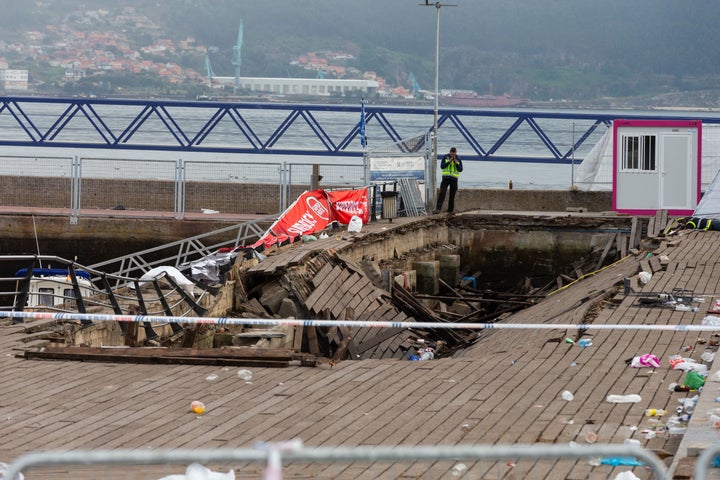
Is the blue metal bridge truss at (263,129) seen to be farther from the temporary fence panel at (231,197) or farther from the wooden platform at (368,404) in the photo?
the wooden platform at (368,404)

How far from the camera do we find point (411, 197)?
96.1 ft

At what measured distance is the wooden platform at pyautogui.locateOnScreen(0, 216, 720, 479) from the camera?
8.66m

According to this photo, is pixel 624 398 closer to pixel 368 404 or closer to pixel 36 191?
pixel 368 404

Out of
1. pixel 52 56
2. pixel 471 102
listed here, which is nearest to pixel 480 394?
pixel 471 102

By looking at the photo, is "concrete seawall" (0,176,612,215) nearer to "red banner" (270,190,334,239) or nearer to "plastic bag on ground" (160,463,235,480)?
"red banner" (270,190,334,239)

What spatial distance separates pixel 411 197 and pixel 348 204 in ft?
11.6

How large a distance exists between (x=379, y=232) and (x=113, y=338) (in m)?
10.6

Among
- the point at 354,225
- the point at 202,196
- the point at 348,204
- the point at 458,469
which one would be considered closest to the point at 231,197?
the point at 202,196

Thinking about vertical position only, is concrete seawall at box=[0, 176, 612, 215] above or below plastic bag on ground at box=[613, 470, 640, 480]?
above

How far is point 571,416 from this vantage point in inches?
371

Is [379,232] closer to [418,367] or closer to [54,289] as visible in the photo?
[54,289]

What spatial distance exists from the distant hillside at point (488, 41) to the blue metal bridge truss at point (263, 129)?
161 feet

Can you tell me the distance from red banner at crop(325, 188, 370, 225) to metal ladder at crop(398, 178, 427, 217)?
7.50 feet

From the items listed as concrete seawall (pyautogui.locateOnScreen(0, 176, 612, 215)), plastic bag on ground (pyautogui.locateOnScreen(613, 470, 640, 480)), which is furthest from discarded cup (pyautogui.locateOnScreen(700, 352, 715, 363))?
concrete seawall (pyautogui.locateOnScreen(0, 176, 612, 215))
